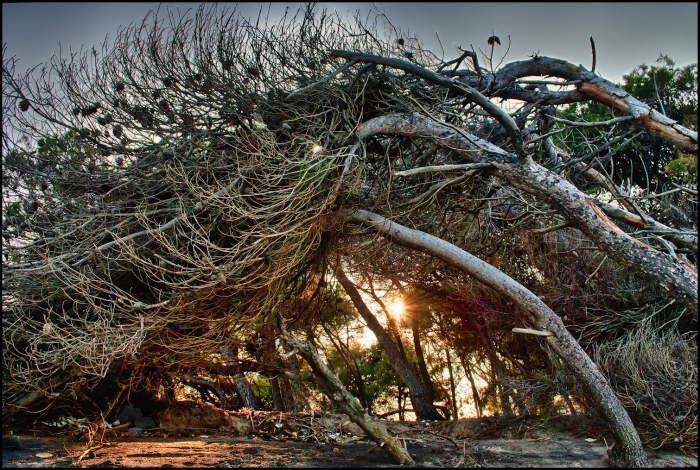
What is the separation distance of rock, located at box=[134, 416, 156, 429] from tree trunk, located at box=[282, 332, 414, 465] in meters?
4.34

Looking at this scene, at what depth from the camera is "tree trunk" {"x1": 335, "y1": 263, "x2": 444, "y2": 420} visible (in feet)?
42.8

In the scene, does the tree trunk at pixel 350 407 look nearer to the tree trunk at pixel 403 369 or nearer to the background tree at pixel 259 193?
the background tree at pixel 259 193

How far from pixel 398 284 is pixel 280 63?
5.67 meters

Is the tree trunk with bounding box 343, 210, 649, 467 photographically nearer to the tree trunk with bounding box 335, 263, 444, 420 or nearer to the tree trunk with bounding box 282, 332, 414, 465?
the tree trunk with bounding box 282, 332, 414, 465

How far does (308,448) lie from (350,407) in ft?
4.94

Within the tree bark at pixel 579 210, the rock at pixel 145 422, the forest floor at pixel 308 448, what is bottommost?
the forest floor at pixel 308 448

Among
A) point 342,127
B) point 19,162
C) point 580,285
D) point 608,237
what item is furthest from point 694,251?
point 19,162

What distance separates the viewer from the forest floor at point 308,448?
6512 mm

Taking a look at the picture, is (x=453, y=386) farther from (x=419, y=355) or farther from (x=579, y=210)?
(x=579, y=210)

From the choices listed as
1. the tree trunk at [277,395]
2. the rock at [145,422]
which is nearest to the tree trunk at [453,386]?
the tree trunk at [277,395]

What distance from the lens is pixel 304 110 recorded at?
8039mm

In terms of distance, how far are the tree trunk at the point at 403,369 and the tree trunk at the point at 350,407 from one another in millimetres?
5808

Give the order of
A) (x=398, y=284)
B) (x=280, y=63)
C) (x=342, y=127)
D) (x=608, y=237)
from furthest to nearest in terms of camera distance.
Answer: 1. (x=398, y=284)
2. (x=342, y=127)
3. (x=280, y=63)
4. (x=608, y=237)

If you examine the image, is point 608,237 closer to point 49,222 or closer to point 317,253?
point 317,253
